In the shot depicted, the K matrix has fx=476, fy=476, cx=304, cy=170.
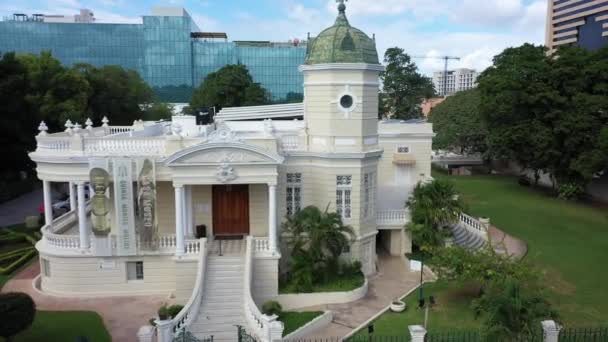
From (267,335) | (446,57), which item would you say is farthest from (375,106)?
(446,57)

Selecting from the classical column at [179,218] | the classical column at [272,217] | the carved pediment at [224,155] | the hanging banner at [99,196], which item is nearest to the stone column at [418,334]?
the classical column at [272,217]

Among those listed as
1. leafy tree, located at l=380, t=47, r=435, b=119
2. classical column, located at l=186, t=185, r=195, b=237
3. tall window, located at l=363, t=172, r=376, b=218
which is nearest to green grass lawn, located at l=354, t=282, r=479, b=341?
tall window, located at l=363, t=172, r=376, b=218

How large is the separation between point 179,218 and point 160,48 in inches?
3507

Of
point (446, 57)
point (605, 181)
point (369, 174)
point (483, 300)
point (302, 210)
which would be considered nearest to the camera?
point (483, 300)

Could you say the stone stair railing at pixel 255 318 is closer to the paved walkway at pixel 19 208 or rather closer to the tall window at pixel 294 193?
the tall window at pixel 294 193

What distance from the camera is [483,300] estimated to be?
1377 centimetres

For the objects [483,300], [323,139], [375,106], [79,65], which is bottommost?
[483,300]

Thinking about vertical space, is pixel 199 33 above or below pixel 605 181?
above

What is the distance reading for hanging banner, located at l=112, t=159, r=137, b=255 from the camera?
18938 mm

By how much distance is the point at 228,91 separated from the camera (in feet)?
198

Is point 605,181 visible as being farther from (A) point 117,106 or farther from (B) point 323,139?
(A) point 117,106

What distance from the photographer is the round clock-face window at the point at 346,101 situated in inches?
802

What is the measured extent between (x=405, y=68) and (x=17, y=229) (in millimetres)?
44629

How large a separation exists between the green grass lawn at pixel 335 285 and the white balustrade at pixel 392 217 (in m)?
4.67
